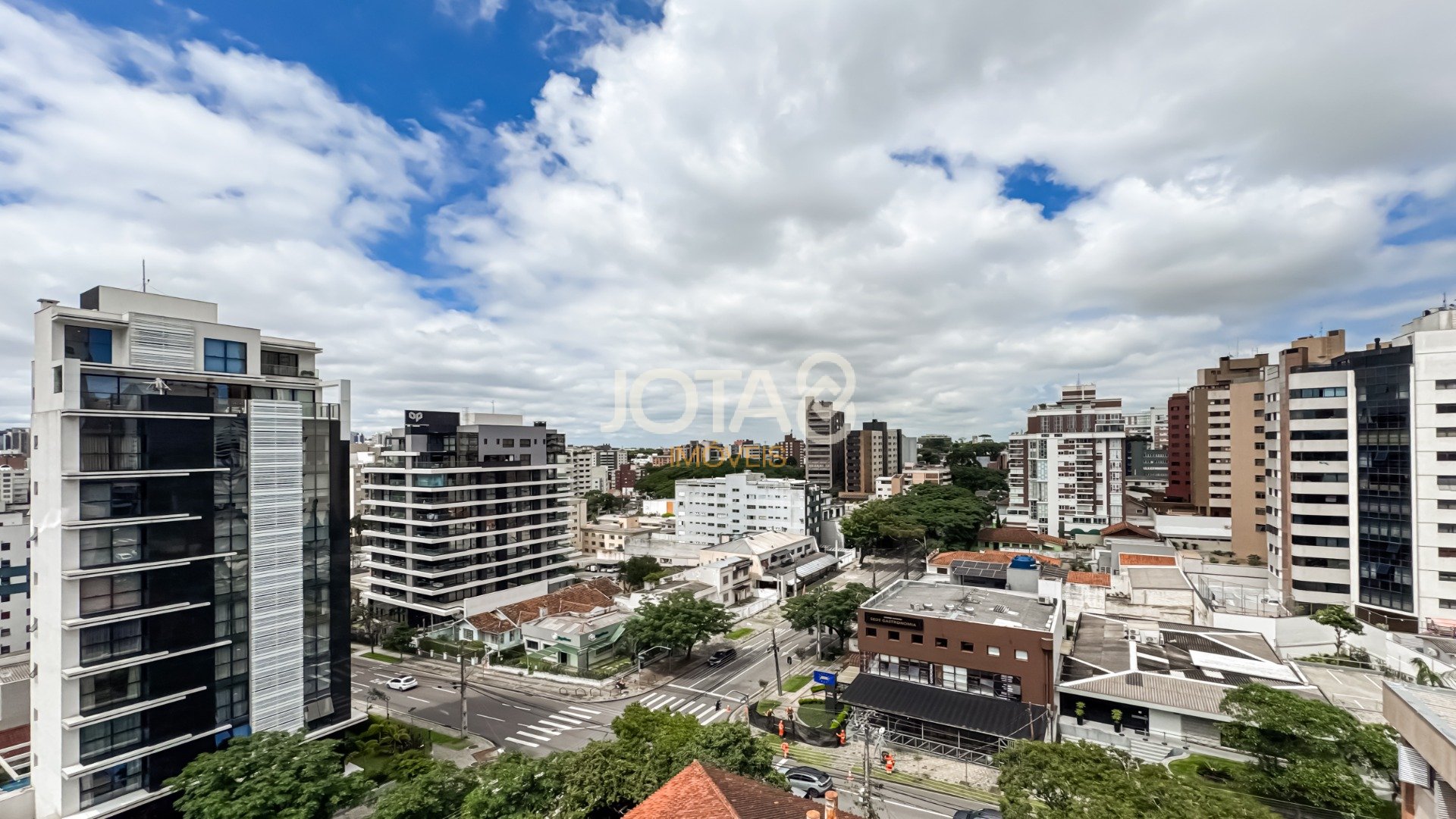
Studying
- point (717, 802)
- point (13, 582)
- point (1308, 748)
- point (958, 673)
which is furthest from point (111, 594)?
point (13, 582)

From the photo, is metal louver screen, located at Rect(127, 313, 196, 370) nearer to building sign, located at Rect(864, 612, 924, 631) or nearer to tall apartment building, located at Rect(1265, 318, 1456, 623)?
building sign, located at Rect(864, 612, 924, 631)

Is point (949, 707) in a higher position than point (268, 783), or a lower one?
lower

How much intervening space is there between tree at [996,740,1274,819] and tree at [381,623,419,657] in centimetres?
4179

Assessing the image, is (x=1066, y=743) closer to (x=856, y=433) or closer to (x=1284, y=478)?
(x=1284, y=478)

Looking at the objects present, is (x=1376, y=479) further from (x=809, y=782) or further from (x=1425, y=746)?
(x=809, y=782)

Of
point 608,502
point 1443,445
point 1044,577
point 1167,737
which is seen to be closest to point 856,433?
Answer: point 608,502

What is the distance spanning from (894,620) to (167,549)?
32.9 meters

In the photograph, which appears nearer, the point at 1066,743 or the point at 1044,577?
the point at 1066,743

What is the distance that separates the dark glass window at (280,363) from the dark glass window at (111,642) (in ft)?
34.5

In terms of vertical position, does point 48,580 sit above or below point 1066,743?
above

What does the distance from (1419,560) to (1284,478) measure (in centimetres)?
875

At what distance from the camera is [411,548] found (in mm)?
48469

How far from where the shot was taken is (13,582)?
4675 centimetres

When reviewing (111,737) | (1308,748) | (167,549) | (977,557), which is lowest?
(977,557)
